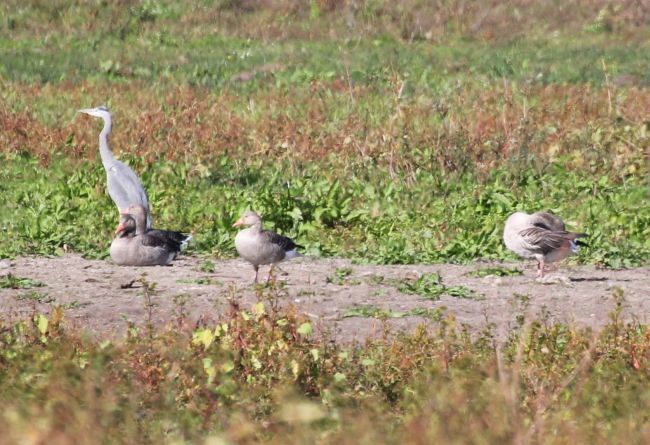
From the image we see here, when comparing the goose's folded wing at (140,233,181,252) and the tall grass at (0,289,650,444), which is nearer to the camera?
the tall grass at (0,289,650,444)

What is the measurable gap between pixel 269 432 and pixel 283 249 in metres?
5.33

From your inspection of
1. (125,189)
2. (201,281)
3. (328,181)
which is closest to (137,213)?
(125,189)

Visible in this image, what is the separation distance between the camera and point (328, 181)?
15.4 meters

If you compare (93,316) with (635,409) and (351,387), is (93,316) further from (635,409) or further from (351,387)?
(635,409)

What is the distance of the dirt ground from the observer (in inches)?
376

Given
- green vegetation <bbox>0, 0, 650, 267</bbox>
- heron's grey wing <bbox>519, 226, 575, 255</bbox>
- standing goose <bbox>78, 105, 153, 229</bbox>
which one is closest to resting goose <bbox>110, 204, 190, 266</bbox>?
standing goose <bbox>78, 105, 153, 229</bbox>

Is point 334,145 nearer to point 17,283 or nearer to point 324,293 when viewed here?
point 324,293

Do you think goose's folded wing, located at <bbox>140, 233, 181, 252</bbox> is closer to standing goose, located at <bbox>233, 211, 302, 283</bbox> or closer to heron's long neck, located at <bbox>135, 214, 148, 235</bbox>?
heron's long neck, located at <bbox>135, 214, 148, 235</bbox>

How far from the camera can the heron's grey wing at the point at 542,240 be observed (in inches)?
439

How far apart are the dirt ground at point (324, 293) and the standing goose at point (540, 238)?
196 millimetres

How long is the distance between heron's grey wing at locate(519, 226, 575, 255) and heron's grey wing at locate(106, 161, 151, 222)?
360 centimetres

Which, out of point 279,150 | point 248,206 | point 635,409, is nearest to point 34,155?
point 279,150

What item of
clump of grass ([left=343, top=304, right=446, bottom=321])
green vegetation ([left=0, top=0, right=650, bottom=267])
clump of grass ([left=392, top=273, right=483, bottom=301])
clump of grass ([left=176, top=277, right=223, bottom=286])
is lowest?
green vegetation ([left=0, top=0, right=650, bottom=267])

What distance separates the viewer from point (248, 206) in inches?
548
